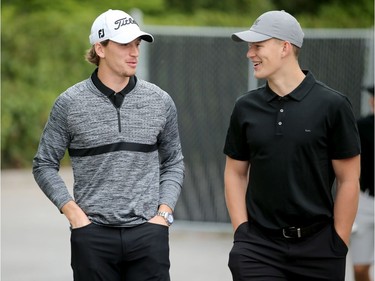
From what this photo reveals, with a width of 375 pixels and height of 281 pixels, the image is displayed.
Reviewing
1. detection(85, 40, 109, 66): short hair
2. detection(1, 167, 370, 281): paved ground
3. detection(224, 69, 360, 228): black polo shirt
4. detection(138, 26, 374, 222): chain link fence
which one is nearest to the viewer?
detection(224, 69, 360, 228): black polo shirt

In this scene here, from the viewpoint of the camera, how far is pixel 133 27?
5422 millimetres

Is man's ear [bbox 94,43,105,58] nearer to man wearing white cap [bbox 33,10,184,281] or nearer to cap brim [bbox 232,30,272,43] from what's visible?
man wearing white cap [bbox 33,10,184,281]

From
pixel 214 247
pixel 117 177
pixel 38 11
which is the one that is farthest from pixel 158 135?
pixel 38 11

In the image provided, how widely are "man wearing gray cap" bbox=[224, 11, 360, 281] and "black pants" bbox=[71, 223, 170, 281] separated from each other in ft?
1.33

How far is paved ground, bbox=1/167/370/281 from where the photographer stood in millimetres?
9945

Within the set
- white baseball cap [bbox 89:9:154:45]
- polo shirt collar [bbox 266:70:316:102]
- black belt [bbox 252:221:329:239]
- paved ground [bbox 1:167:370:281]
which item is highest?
white baseball cap [bbox 89:9:154:45]

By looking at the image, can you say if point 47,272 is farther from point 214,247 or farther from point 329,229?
point 329,229

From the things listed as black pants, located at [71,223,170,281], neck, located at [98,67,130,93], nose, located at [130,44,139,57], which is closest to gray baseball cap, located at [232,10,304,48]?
nose, located at [130,44,139,57]

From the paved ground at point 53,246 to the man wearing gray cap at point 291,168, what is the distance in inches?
172

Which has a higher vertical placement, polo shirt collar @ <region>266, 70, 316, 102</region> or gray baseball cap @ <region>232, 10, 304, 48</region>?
gray baseball cap @ <region>232, 10, 304, 48</region>

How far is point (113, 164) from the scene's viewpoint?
5.29 meters

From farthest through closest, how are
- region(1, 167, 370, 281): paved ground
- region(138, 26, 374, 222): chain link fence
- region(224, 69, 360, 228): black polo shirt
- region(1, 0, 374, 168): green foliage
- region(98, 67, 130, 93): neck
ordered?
1. region(1, 0, 374, 168): green foliage
2. region(138, 26, 374, 222): chain link fence
3. region(1, 167, 370, 281): paved ground
4. region(98, 67, 130, 93): neck
5. region(224, 69, 360, 228): black polo shirt

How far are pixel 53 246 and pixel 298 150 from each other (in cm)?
661

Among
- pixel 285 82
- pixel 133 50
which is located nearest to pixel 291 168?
pixel 285 82
